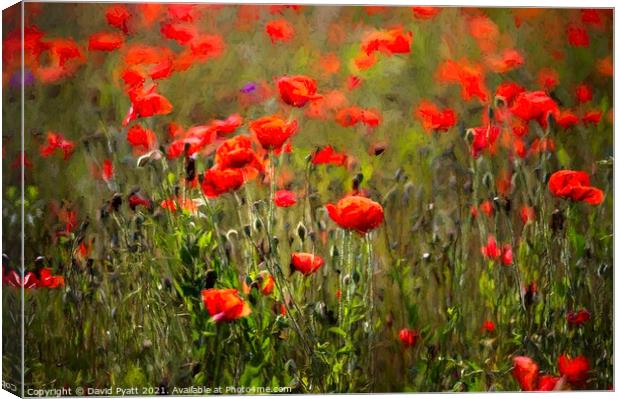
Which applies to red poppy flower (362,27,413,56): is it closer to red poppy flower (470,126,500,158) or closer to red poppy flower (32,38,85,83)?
red poppy flower (470,126,500,158)

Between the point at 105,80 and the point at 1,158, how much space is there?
1.76 feet

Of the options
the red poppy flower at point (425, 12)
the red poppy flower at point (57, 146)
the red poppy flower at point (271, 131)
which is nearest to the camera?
the red poppy flower at point (57, 146)

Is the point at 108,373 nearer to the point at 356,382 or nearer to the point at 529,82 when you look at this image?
the point at 356,382

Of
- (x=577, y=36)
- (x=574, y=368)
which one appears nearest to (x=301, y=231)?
(x=574, y=368)

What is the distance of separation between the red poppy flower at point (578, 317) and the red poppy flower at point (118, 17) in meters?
2.18

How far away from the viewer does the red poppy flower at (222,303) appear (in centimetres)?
516

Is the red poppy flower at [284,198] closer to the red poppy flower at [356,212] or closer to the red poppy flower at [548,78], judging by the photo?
the red poppy flower at [356,212]

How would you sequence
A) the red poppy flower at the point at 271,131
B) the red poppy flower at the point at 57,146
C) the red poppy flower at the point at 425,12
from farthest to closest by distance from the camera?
the red poppy flower at the point at 425,12 → the red poppy flower at the point at 271,131 → the red poppy flower at the point at 57,146

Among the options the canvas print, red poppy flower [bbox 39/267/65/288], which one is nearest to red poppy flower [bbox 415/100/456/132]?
the canvas print

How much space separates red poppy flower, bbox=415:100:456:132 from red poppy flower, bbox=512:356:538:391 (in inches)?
40.0

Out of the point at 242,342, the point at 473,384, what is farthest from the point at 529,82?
the point at 242,342

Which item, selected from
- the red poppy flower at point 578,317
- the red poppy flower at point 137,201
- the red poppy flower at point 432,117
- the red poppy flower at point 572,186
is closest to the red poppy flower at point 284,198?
the red poppy flower at point 137,201

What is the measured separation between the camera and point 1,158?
5.19m

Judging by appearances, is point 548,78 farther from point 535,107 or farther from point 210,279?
point 210,279
